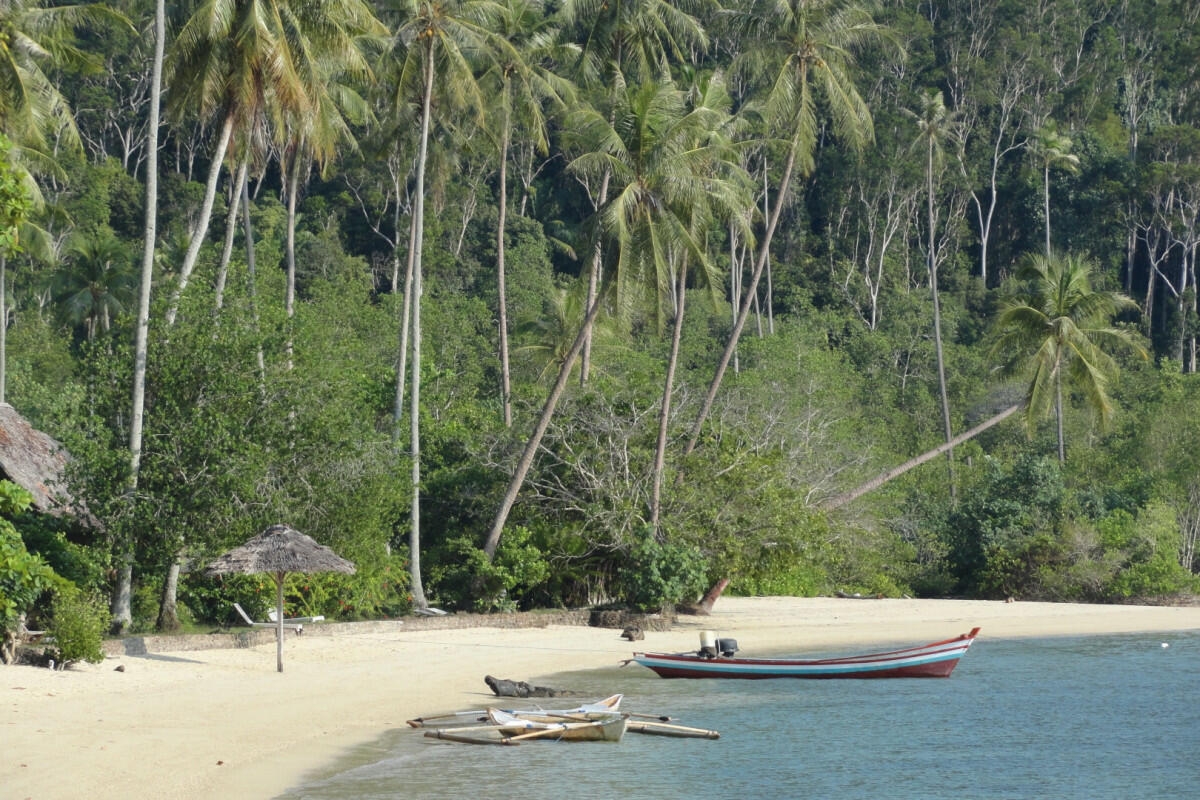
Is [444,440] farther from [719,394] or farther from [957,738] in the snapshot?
[957,738]

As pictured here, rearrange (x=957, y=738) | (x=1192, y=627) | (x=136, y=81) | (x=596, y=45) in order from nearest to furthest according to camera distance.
Answer: (x=957, y=738) < (x=1192, y=627) < (x=596, y=45) < (x=136, y=81)

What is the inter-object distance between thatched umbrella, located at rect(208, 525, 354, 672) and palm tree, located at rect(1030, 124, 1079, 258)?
141 ft

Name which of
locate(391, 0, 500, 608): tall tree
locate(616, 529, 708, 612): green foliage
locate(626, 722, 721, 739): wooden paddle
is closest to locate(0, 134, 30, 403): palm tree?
locate(626, 722, 721, 739): wooden paddle

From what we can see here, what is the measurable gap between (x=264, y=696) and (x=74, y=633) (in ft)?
7.56

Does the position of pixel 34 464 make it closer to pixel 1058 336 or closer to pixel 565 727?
pixel 565 727

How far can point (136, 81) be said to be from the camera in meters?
58.4

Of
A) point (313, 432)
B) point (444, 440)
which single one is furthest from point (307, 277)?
point (313, 432)

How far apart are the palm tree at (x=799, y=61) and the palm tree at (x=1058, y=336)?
10434mm

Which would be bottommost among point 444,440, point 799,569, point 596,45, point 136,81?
point 799,569

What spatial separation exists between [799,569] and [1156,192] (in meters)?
33.8

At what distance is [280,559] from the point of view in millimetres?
17531

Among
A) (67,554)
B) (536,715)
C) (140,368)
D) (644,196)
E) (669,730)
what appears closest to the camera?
(536,715)

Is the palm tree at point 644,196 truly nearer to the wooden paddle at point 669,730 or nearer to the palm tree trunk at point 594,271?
the palm tree trunk at point 594,271

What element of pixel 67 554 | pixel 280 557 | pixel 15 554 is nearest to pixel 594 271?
pixel 280 557
